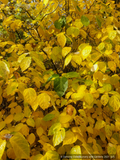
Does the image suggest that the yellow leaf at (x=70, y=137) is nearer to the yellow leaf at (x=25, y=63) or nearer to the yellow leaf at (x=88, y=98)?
the yellow leaf at (x=88, y=98)

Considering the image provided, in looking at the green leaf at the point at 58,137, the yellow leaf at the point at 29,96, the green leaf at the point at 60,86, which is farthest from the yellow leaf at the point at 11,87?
the green leaf at the point at 58,137

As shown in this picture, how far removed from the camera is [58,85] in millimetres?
921

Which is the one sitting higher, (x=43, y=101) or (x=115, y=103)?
(x=43, y=101)

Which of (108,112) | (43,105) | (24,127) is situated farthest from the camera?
(108,112)

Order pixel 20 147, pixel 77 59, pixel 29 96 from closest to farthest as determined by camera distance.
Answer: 1. pixel 20 147
2. pixel 29 96
3. pixel 77 59

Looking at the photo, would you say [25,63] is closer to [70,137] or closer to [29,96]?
[29,96]

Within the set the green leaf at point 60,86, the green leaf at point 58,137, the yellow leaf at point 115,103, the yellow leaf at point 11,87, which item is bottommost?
the yellow leaf at point 115,103

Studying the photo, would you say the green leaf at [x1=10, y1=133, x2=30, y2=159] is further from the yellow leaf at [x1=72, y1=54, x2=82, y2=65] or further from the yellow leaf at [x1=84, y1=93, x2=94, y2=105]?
the yellow leaf at [x1=72, y1=54, x2=82, y2=65]

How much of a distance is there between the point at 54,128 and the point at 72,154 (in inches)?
8.6

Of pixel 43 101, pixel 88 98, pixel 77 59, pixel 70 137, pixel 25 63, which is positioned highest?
pixel 25 63

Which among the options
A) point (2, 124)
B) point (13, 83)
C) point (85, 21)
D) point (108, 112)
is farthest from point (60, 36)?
point (108, 112)

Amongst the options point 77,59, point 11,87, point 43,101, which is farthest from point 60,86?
point 11,87

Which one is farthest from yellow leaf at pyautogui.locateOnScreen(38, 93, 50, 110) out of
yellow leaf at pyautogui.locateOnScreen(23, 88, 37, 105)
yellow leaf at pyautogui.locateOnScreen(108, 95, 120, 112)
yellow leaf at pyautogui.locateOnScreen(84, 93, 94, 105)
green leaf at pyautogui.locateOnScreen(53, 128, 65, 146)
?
yellow leaf at pyautogui.locateOnScreen(108, 95, 120, 112)

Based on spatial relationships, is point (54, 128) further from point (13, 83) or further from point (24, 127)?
point (13, 83)
